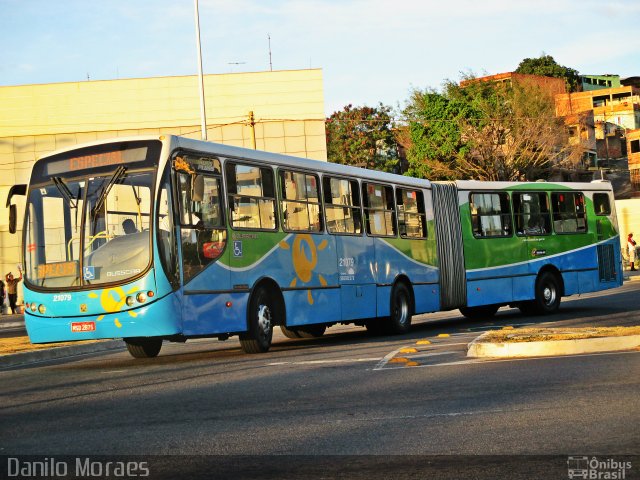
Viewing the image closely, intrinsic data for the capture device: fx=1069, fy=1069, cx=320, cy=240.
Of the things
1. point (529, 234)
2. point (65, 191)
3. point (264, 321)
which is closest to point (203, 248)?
point (264, 321)

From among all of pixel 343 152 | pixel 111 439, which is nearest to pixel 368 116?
pixel 343 152

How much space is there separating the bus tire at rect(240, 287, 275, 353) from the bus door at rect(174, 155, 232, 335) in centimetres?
34

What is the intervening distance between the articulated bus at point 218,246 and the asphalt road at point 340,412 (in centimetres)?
83

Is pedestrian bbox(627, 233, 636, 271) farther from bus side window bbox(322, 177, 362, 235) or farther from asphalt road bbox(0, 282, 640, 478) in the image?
asphalt road bbox(0, 282, 640, 478)

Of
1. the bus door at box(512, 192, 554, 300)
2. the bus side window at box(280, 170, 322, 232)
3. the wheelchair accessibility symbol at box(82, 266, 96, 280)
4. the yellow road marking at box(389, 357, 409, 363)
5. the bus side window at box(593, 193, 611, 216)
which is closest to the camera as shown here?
the yellow road marking at box(389, 357, 409, 363)

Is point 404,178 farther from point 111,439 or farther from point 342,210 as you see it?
point 111,439

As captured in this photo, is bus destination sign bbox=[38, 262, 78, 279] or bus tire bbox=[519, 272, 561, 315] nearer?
bus destination sign bbox=[38, 262, 78, 279]

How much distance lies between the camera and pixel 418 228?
76.3 ft

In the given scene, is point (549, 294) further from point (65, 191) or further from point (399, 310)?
point (65, 191)

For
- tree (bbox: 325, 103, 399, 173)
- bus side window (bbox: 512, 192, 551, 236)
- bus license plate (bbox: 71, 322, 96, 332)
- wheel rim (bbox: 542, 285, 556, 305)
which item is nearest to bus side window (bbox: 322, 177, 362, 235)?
bus license plate (bbox: 71, 322, 96, 332)

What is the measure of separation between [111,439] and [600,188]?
74.1 feet

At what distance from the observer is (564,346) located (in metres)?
14.4

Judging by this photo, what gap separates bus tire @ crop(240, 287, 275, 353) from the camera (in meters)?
16.6

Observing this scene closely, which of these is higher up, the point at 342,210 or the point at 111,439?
the point at 342,210
